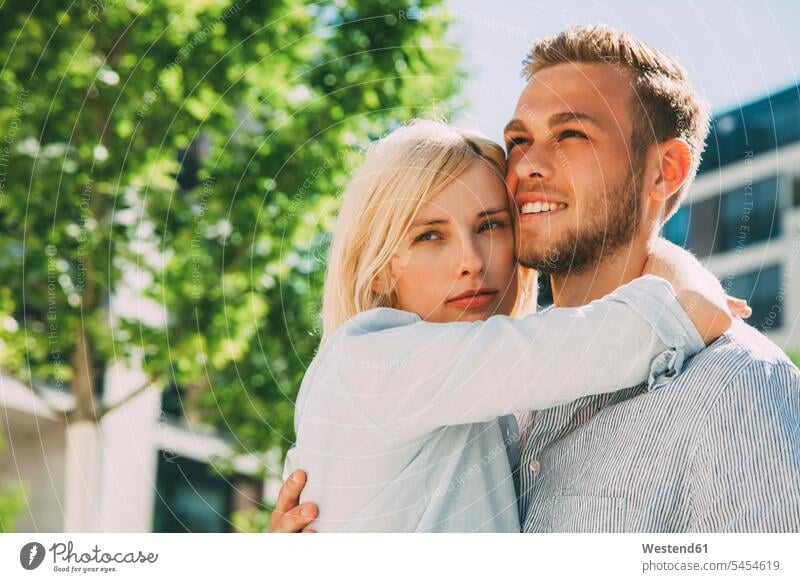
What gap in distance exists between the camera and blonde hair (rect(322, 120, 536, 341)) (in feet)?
7.73

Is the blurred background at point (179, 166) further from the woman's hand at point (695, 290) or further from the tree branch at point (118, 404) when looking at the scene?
the woman's hand at point (695, 290)

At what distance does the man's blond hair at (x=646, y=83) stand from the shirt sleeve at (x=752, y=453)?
685mm

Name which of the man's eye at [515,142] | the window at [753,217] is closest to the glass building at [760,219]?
the window at [753,217]

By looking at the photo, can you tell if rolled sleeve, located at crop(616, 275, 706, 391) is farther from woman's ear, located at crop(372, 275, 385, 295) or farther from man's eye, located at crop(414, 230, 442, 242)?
woman's ear, located at crop(372, 275, 385, 295)

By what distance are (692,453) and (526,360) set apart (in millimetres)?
354

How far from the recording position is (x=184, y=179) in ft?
18.0

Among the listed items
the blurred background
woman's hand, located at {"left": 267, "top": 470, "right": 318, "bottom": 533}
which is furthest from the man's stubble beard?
the blurred background

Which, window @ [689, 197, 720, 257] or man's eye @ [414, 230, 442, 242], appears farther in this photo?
window @ [689, 197, 720, 257]

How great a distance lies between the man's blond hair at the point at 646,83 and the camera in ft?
7.79

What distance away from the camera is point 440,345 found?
2.07 metres

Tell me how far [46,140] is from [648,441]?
Answer: 3613 millimetres

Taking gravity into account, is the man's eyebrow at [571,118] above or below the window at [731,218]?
above
